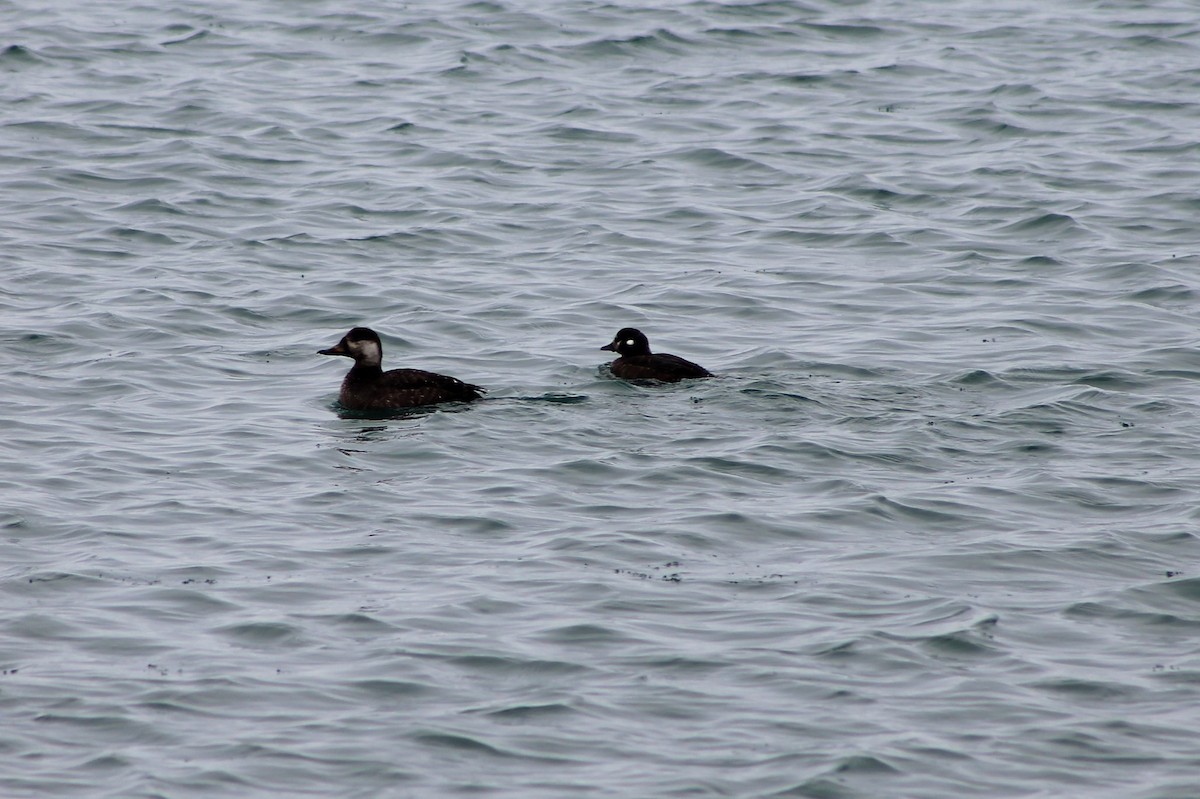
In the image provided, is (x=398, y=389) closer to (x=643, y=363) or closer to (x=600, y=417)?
(x=600, y=417)

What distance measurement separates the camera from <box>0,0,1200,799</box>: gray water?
8.12m

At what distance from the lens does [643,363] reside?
44.9ft

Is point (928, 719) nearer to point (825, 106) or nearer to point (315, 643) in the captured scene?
point (315, 643)

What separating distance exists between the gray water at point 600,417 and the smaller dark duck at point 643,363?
→ 0.19m

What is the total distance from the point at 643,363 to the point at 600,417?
0.84 m

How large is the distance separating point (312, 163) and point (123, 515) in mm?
10486

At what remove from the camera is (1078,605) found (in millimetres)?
9555

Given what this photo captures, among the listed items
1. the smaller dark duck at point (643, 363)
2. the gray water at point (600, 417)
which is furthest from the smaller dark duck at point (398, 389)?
the smaller dark duck at point (643, 363)

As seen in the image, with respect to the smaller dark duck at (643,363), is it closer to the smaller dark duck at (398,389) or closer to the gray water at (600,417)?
the gray water at (600,417)

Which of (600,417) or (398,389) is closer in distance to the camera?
(600,417)

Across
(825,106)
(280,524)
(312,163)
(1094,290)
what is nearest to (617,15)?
(825,106)

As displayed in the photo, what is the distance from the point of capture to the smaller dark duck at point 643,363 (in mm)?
13586

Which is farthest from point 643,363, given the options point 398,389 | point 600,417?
point 398,389

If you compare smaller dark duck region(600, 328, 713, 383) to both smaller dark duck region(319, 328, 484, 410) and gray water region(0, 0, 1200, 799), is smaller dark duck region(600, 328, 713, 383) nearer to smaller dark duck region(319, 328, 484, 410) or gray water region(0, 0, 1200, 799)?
gray water region(0, 0, 1200, 799)
